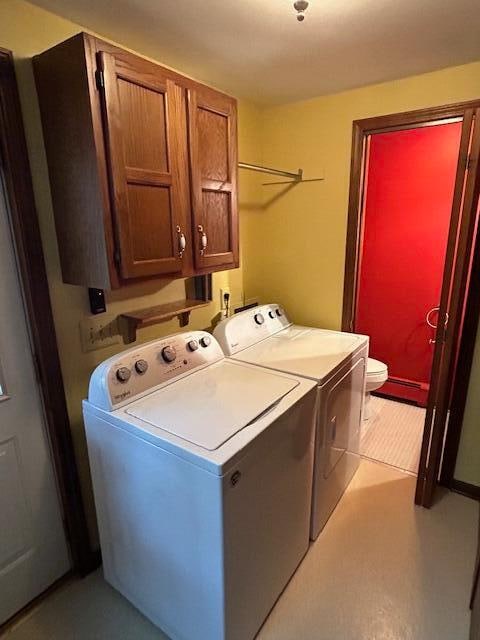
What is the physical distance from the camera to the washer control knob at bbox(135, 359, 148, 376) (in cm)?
147

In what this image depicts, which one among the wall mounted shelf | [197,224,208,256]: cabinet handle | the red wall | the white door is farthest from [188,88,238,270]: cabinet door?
the red wall

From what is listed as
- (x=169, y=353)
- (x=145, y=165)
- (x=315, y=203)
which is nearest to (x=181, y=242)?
(x=145, y=165)

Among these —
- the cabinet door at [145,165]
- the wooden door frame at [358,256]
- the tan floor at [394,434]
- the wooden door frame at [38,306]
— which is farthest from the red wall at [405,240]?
the wooden door frame at [38,306]

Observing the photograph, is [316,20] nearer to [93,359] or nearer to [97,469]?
[93,359]

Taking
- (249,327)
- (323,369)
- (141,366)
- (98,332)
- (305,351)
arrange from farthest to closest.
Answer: (249,327) → (305,351) → (323,369) → (98,332) → (141,366)

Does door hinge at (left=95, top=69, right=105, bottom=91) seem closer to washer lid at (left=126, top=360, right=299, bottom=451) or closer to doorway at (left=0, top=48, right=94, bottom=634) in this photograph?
doorway at (left=0, top=48, right=94, bottom=634)

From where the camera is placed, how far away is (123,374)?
4.63ft

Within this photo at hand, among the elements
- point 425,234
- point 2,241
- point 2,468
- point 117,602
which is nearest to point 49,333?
point 2,241

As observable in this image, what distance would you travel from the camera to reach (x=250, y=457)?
117cm

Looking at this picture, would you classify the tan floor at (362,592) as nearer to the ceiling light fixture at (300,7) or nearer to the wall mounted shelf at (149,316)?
the wall mounted shelf at (149,316)

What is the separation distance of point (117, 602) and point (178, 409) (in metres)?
0.95

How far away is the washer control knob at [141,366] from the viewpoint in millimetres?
1473

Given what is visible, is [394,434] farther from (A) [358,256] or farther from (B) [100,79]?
(B) [100,79]

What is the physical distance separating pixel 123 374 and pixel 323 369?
90 centimetres
